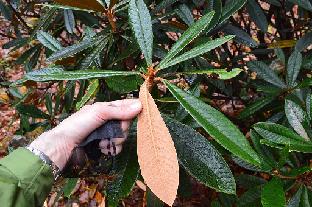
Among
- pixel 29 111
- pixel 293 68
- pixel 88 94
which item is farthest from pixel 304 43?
pixel 29 111

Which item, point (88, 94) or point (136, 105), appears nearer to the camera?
point (136, 105)

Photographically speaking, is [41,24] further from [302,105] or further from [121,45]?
[302,105]

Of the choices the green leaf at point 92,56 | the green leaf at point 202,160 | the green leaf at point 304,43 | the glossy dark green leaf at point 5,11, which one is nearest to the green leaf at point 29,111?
the glossy dark green leaf at point 5,11

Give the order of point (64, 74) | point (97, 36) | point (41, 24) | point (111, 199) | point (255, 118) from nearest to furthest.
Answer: point (64, 74)
point (111, 199)
point (97, 36)
point (41, 24)
point (255, 118)

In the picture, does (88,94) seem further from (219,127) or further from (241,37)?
(241,37)

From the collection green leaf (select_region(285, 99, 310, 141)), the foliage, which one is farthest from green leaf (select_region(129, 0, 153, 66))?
green leaf (select_region(285, 99, 310, 141))

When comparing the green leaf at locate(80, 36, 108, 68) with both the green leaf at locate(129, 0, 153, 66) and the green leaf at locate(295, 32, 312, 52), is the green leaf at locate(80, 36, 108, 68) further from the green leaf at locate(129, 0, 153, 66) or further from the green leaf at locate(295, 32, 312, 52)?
the green leaf at locate(295, 32, 312, 52)

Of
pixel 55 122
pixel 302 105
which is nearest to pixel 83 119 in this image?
pixel 302 105
